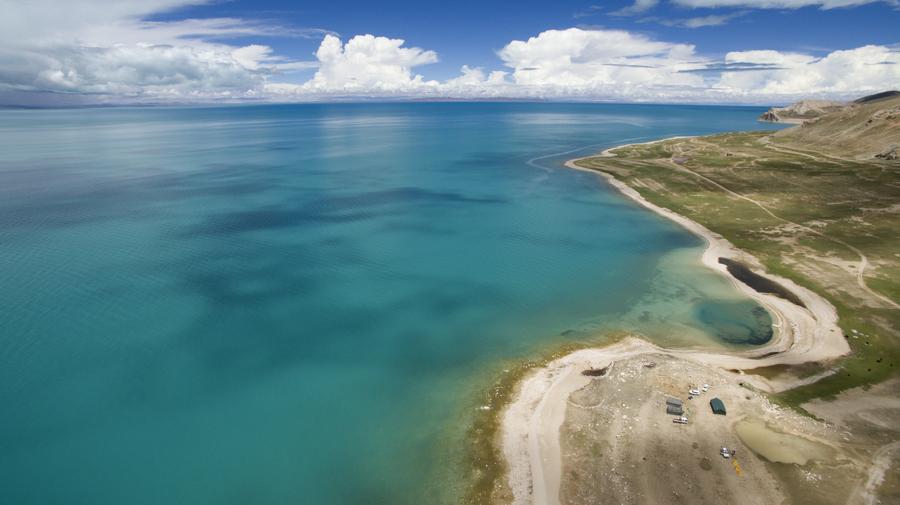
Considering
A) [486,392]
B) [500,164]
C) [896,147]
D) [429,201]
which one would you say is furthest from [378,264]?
[896,147]

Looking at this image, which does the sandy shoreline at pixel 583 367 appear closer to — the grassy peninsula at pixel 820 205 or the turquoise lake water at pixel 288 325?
the grassy peninsula at pixel 820 205

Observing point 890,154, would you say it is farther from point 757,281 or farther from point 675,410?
point 675,410

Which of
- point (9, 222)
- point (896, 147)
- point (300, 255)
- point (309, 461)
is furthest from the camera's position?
point (896, 147)

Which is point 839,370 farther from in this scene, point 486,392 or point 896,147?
point 896,147

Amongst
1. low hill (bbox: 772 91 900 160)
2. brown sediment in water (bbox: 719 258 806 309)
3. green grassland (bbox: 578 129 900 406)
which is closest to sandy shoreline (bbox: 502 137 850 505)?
brown sediment in water (bbox: 719 258 806 309)

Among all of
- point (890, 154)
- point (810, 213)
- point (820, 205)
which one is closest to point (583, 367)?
point (810, 213)

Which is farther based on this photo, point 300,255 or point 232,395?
point 300,255
